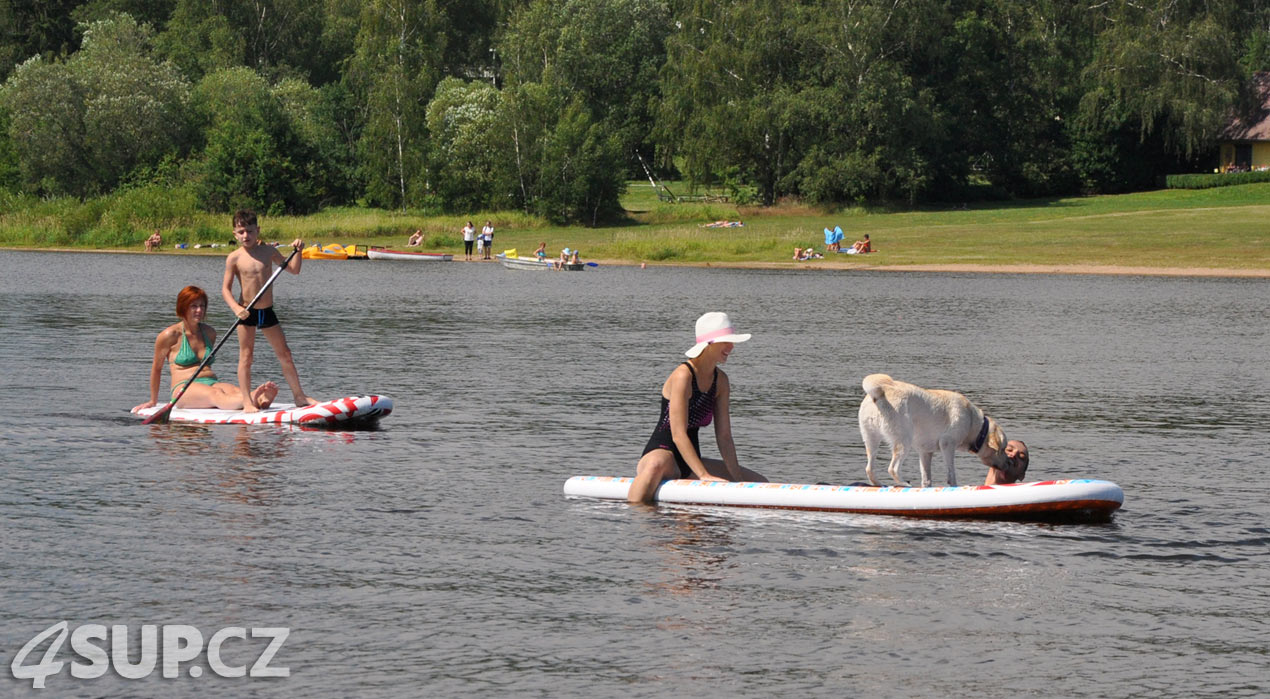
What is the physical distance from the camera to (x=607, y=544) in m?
10.2

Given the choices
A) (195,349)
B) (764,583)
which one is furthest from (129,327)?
(764,583)

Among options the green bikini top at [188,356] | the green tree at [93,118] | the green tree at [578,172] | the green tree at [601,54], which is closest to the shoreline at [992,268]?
the green tree at [578,172]

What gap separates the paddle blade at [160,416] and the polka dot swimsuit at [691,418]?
19.2ft

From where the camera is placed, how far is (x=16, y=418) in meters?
15.2

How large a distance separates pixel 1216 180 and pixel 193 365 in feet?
249

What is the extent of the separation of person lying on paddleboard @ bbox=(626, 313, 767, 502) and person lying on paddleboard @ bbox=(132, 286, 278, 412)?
557 centimetres

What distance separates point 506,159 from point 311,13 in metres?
32.8

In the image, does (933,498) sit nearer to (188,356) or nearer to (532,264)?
(188,356)

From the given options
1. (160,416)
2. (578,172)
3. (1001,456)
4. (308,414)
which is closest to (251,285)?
(308,414)

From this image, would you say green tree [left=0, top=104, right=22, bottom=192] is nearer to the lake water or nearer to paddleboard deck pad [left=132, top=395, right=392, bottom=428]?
the lake water

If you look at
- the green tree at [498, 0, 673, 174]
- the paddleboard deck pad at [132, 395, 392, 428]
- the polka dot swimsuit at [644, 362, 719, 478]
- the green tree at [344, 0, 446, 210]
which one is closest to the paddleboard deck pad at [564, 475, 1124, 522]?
the polka dot swimsuit at [644, 362, 719, 478]

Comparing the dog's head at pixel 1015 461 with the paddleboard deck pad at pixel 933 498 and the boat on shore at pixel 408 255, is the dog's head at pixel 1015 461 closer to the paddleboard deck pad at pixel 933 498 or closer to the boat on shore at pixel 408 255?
the paddleboard deck pad at pixel 933 498

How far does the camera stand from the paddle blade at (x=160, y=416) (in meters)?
15.0

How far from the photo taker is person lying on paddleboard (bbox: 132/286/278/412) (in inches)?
603
